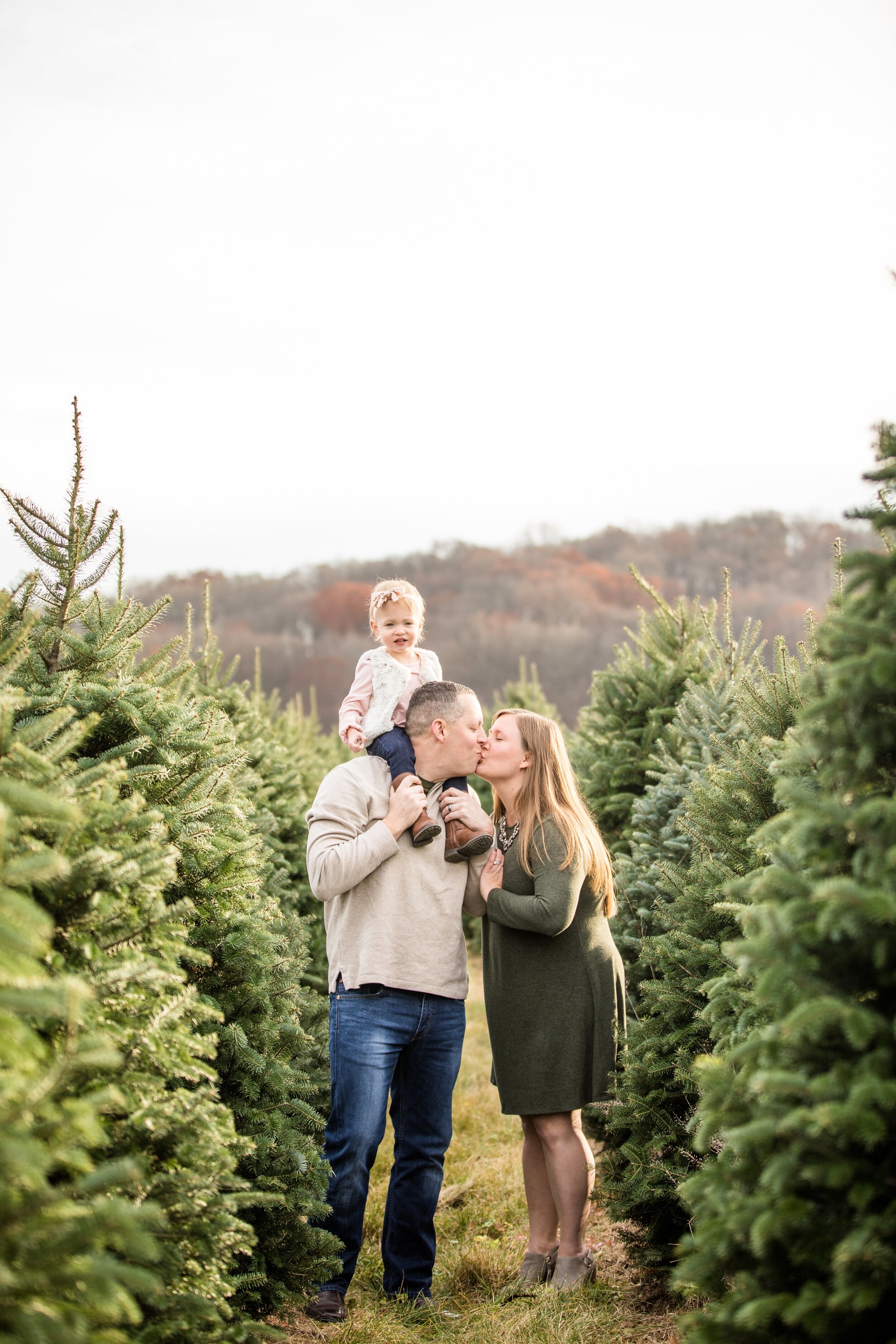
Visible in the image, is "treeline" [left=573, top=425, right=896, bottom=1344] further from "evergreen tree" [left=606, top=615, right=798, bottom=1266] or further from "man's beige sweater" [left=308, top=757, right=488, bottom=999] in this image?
"man's beige sweater" [left=308, top=757, right=488, bottom=999]

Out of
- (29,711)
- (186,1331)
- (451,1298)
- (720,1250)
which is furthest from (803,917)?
(451,1298)

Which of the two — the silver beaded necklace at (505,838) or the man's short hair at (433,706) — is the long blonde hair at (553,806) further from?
the man's short hair at (433,706)

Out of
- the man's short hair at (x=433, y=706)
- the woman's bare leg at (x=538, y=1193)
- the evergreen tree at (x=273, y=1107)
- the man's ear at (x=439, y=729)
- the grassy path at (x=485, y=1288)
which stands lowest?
the grassy path at (x=485, y=1288)

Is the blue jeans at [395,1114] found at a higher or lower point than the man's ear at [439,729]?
lower

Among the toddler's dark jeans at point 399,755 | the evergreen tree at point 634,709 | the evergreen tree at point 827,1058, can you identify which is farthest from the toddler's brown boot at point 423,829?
the evergreen tree at point 634,709

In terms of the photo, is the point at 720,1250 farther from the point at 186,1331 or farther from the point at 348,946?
the point at 348,946

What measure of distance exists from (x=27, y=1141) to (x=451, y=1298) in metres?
2.82

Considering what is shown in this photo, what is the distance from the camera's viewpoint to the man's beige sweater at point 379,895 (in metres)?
3.70

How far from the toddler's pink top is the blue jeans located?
122 cm

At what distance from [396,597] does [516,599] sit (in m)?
37.8

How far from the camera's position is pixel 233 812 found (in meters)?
3.56

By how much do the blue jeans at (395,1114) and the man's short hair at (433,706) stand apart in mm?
1073

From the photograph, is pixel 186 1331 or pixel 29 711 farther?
pixel 29 711

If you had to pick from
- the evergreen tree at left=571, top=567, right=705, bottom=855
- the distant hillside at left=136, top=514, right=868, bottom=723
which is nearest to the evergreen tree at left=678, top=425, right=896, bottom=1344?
the evergreen tree at left=571, top=567, right=705, bottom=855
